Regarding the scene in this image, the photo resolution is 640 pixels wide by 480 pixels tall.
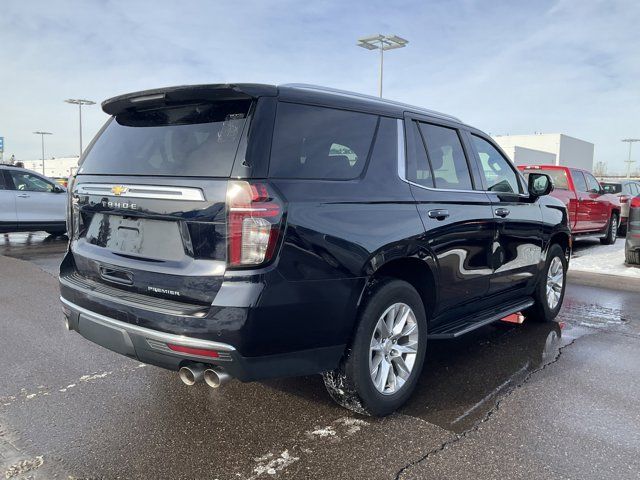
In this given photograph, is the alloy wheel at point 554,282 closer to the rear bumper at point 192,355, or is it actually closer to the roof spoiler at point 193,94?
the rear bumper at point 192,355

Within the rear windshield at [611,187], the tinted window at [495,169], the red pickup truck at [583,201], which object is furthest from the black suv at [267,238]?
the rear windshield at [611,187]

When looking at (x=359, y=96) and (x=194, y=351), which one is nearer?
(x=194, y=351)

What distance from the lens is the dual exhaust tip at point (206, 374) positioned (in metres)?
2.74

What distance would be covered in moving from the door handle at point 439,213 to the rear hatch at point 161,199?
1.44m

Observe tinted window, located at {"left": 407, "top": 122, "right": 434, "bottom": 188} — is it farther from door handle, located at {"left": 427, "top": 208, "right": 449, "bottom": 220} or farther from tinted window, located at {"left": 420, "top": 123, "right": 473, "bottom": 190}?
door handle, located at {"left": 427, "top": 208, "right": 449, "bottom": 220}

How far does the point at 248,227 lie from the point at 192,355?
69 cm

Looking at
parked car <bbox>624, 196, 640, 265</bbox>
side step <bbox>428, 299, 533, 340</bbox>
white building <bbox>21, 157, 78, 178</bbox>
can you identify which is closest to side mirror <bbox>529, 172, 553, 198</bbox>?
side step <bbox>428, 299, 533, 340</bbox>

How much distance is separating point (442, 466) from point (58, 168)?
97482mm

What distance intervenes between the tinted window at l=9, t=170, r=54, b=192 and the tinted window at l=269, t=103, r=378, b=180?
33.6ft

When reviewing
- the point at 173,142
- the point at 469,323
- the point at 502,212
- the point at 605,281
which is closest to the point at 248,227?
the point at 173,142

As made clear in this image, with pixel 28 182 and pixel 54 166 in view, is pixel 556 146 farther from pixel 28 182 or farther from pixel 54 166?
pixel 54 166

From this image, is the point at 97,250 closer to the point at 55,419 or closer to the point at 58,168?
the point at 55,419

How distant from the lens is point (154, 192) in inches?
113

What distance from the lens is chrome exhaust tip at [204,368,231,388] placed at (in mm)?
2730
